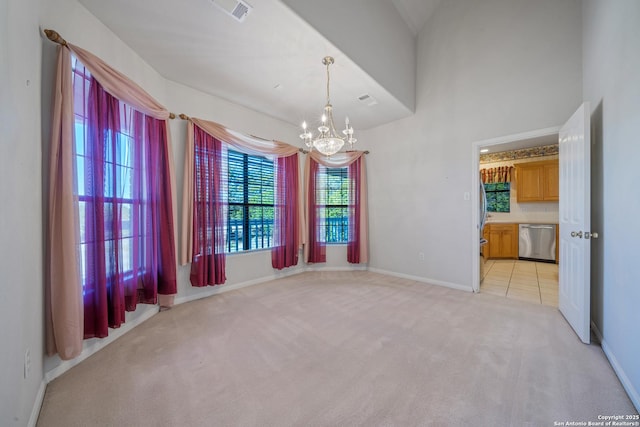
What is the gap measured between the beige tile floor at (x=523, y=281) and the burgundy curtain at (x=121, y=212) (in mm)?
4150

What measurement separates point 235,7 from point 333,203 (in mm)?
→ 3199

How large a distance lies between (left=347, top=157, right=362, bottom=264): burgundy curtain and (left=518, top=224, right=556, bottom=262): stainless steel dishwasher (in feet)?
13.3

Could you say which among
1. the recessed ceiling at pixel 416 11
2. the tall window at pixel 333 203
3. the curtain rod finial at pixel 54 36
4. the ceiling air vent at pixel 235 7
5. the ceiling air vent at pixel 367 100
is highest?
the recessed ceiling at pixel 416 11

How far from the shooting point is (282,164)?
13.1 feet

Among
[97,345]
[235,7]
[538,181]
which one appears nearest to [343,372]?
[97,345]

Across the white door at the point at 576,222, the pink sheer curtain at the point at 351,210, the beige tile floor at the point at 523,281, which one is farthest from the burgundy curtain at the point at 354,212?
the white door at the point at 576,222

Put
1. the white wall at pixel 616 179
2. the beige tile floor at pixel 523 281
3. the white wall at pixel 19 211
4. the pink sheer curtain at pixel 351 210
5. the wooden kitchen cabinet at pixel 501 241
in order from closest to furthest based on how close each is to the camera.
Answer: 1. the white wall at pixel 19 211
2. the white wall at pixel 616 179
3. the beige tile floor at pixel 523 281
4. the pink sheer curtain at pixel 351 210
5. the wooden kitchen cabinet at pixel 501 241

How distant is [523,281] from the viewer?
3781mm

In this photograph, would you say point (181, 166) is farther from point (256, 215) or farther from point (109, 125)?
point (256, 215)

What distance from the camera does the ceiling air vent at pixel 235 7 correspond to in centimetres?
178

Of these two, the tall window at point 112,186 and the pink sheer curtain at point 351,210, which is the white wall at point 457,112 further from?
the tall window at point 112,186

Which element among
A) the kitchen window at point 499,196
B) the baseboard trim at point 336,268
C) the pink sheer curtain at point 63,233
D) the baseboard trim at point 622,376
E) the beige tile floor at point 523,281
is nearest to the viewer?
the baseboard trim at point 622,376

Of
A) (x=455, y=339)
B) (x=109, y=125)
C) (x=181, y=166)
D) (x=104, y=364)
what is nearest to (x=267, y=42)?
(x=109, y=125)

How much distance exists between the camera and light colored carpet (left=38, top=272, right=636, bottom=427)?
1.31 metres
